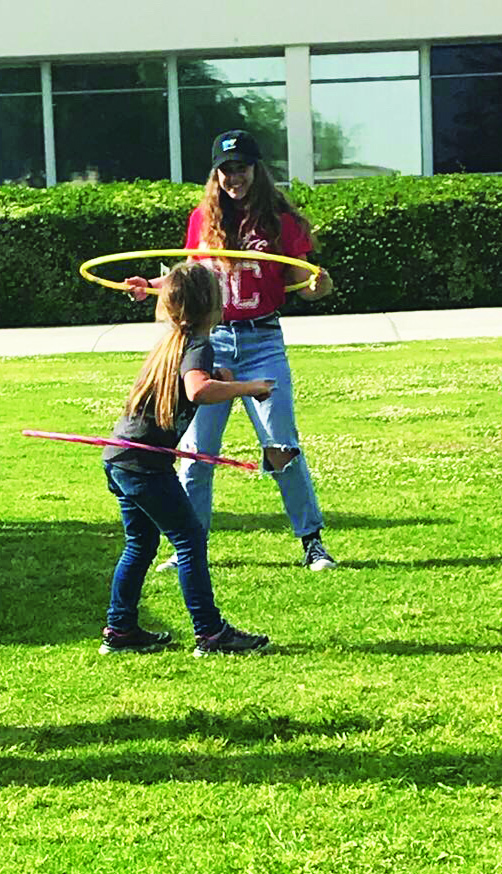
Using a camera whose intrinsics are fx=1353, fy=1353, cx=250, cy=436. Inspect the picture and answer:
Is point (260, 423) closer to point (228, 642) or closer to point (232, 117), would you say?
point (228, 642)

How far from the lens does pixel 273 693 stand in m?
4.54

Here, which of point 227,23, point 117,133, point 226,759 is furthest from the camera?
point 117,133

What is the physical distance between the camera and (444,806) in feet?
11.8

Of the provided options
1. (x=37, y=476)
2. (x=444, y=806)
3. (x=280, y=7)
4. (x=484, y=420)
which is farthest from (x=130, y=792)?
(x=280, y=7)

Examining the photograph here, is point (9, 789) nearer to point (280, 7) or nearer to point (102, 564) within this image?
point (102, 564)

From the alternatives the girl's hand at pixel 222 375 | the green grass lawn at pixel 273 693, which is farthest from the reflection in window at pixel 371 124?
the girl's hand at pixel 222 375

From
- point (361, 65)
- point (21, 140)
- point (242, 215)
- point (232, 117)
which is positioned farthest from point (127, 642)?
point (21, 140)

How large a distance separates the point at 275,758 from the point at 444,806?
1.91 feet

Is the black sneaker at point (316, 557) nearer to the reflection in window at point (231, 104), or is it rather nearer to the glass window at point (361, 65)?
the reflection in window at point (231, 104)

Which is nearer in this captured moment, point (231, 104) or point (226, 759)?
point (226, 759)

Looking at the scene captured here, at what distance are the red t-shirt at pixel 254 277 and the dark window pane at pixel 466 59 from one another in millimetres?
18650

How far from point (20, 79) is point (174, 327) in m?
20.4

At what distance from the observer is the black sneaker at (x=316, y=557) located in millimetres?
6137

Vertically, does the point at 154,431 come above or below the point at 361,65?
below
